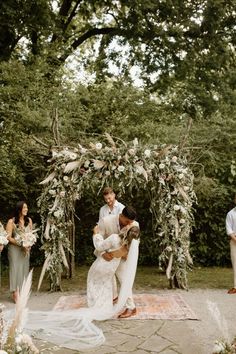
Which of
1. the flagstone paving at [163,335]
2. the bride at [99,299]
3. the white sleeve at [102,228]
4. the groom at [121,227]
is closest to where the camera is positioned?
the flagstone paving at [163,335]

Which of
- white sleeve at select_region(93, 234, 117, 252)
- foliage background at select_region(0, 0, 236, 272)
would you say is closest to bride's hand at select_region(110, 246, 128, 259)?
white sleeve at select_region(93, 234, 117, 252)

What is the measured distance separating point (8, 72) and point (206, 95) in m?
6.74

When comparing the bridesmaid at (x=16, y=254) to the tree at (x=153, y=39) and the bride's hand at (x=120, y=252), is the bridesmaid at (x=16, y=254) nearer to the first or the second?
the bride's hand at (x=120, y=252)

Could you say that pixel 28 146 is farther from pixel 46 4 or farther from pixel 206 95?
pixel 206 95

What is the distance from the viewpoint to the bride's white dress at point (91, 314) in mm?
5668

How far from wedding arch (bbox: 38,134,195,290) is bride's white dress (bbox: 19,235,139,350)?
6.45ft

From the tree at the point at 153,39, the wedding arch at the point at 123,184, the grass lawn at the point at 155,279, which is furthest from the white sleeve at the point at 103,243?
the tree at the point at 153,39

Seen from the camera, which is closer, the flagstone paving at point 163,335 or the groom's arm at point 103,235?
the flagstone paving at point 163,335

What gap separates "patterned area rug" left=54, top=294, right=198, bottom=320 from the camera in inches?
270

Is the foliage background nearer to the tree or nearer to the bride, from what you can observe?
the tree

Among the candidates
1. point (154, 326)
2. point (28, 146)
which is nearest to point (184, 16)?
point (28, 146)

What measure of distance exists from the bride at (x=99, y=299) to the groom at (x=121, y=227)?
3.8 inches

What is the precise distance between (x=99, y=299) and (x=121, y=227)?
1120mm

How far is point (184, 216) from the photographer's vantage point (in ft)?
29.8
